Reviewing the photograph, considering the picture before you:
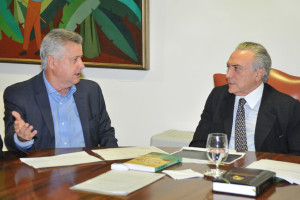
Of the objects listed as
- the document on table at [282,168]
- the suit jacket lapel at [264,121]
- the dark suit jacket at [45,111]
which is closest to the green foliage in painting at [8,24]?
the dark suit jacket at [45,111]

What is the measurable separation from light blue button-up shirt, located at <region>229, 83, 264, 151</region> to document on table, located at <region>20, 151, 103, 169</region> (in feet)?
3.72

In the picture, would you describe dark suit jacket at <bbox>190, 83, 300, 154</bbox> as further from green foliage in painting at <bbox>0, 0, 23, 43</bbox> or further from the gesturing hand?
green foliage in painting at <bbox>0, 0, 23, 43</bbox>

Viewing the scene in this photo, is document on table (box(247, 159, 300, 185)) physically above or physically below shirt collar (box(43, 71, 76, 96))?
below

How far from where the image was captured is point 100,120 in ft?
10.8

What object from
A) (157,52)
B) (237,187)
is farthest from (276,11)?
(237,187)

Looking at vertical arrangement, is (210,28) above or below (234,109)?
above

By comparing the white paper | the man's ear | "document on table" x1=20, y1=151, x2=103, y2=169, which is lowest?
the white paper

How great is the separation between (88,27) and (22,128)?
7.31 feet

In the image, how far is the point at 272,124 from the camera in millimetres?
2957

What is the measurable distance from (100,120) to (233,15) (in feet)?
5.31

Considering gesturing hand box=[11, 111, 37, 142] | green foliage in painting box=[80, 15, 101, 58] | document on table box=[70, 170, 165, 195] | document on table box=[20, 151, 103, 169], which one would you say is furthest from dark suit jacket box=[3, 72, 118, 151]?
green foliage in painting box=[80, 15, 101, 58]

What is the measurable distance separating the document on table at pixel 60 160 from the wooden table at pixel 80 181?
0.15 ft

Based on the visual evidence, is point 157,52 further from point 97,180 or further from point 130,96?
point 97,180

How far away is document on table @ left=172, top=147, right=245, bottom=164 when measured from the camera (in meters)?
2.27
